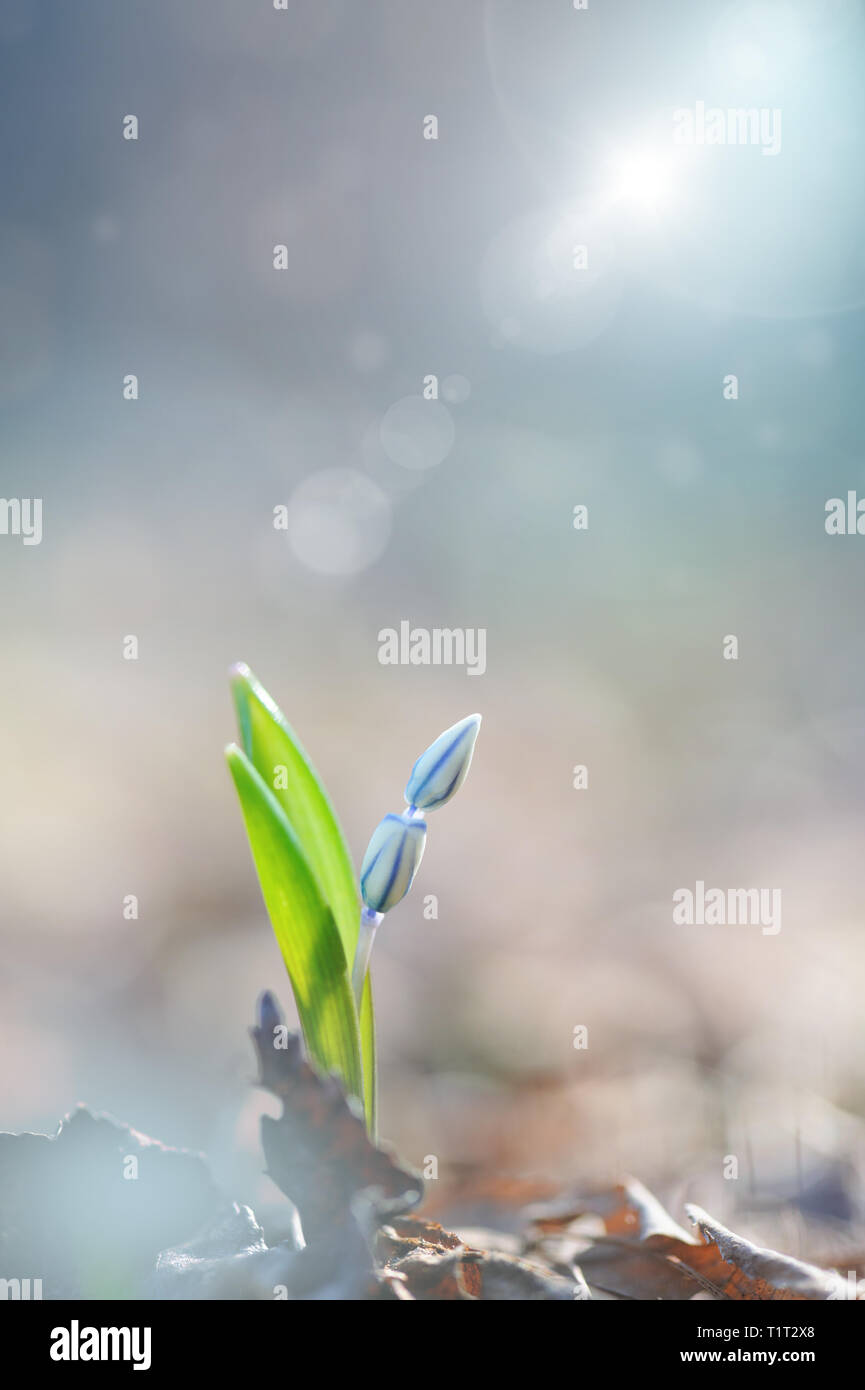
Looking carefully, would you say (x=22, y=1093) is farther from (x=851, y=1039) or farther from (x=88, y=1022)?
(x=851, y=1039)

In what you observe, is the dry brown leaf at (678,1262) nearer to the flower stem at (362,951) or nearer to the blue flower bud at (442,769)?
the flower stem at (362,951)

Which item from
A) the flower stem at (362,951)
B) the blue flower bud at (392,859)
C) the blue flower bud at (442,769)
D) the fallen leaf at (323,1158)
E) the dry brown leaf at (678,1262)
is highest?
the blue flower bud at (442,769)

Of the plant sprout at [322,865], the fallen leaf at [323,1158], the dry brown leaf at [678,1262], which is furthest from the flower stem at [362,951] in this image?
the dry brown leaf at [678,1262]

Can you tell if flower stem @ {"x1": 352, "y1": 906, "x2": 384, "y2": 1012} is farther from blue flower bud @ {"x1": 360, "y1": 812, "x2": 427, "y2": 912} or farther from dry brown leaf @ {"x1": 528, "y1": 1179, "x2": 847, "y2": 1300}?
dry brown leaf @ {"x1": 528, "y1": 1179, "x2": 847, "y2": 1300}

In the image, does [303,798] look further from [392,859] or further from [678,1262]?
[678,1262]

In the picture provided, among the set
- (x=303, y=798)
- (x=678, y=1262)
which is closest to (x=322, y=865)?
(x=303, y=798)

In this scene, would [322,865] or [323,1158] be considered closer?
[323,1158]
